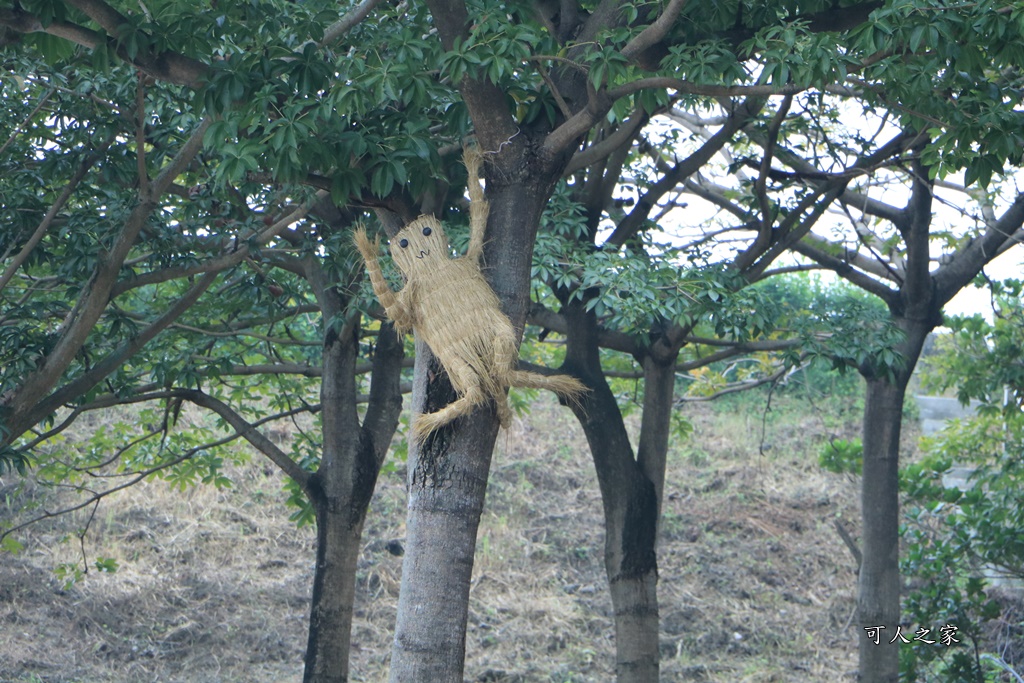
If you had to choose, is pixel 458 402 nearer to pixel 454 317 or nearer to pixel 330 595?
pixel 454 317

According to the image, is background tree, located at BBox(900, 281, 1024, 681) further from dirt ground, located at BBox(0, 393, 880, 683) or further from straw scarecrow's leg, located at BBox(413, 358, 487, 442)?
straw scarecrow's leg, located at BBox(413, 358, 487, 442)

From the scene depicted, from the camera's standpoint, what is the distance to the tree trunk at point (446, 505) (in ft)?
12.0

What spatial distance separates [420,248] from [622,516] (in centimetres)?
364

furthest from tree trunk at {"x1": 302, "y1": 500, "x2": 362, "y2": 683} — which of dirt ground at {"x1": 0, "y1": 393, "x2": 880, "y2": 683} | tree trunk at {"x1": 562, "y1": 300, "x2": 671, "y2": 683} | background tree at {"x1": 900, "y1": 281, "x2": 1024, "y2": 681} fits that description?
background tree at {"x1": 900, "y1": 281, "x2": 1024, "y2": 681}

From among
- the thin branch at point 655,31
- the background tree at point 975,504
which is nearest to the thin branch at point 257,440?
the thin branch at point 655,31

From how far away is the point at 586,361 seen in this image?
7113 millimetres

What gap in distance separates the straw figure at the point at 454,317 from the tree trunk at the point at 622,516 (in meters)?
2.95

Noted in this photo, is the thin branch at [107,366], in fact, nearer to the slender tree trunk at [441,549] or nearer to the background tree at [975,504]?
the slender tree trunk at [441,549]

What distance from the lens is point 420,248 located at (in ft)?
12.5

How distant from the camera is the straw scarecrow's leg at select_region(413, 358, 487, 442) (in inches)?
143

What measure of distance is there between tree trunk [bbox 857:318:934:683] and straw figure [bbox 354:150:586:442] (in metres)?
4.31

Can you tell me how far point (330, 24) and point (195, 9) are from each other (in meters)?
0.60

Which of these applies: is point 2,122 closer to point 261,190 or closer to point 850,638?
point 261,190

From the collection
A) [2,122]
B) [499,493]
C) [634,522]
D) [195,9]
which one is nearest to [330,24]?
[195,9]
